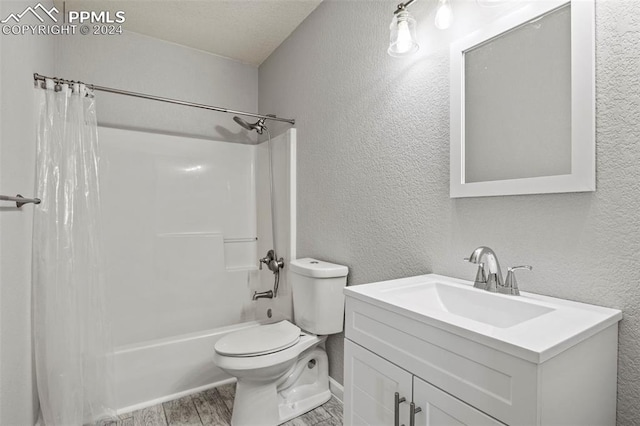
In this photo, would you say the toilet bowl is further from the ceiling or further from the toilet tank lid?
the ceiling

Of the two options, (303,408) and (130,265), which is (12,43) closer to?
(130,265)

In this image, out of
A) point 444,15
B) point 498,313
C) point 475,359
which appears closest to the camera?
point 475,359

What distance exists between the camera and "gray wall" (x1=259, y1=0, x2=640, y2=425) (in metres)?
0.87

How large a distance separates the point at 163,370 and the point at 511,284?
207 cm

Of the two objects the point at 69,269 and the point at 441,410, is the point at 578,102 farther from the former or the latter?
the point at 69,269

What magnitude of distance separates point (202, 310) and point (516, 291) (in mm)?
2196

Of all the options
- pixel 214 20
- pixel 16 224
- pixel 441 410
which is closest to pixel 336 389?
pixel 441 410

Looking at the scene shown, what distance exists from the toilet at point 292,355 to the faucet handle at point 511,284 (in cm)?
91

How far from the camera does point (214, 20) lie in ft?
7.38

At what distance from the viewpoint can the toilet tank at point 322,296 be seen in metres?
1.80

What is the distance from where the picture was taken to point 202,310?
2.51 m

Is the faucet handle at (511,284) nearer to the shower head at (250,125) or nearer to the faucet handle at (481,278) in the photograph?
the faucet handle at (481,278)

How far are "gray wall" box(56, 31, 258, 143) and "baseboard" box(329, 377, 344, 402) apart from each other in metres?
2.04

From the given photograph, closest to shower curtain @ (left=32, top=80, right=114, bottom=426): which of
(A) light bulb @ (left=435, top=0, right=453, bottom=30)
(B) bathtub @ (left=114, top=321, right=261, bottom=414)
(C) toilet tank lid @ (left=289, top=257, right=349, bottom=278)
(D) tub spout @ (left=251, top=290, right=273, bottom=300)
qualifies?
(B) bathtub @ (left=114, top=321, right=261, bottom=414)
